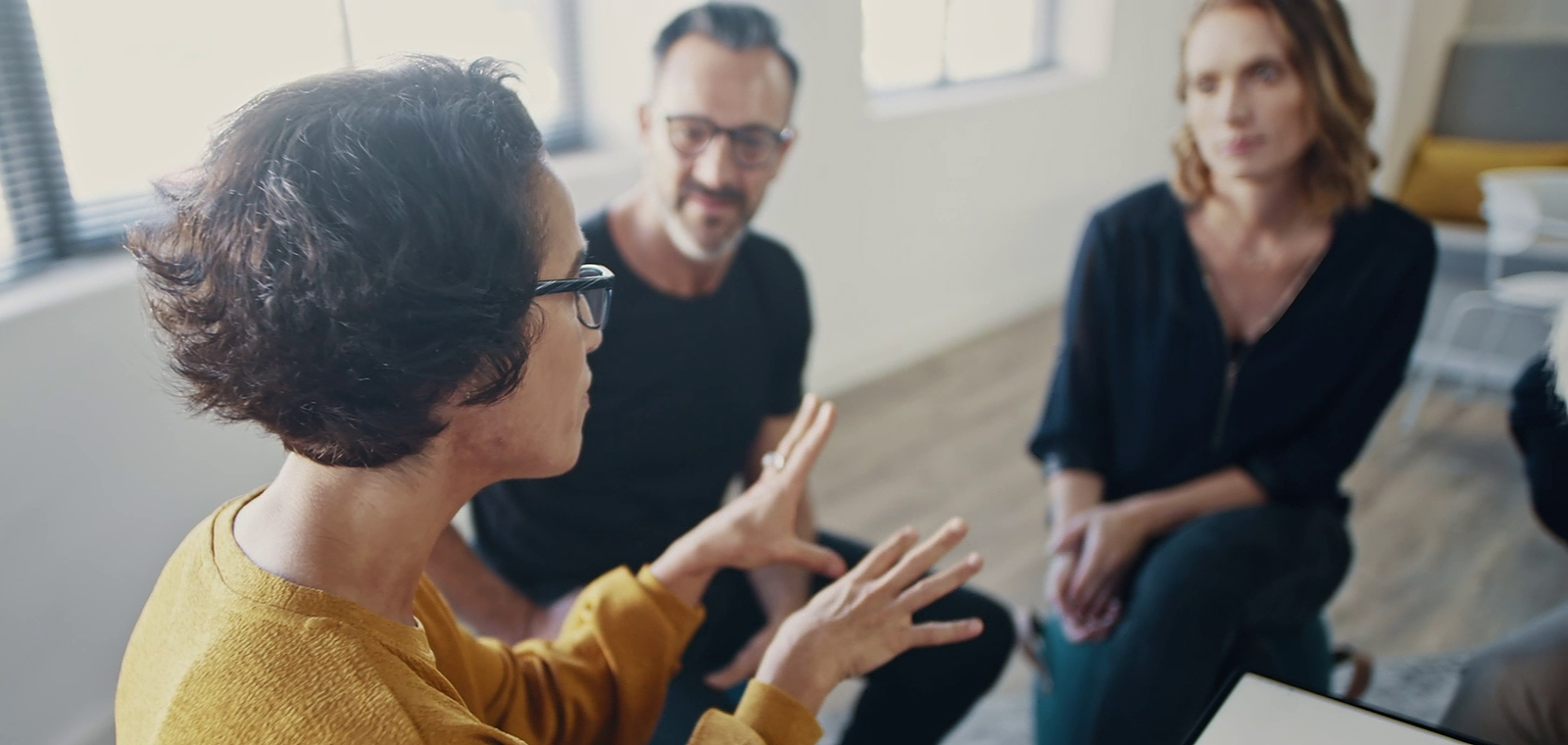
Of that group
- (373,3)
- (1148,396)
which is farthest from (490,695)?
(373,3)

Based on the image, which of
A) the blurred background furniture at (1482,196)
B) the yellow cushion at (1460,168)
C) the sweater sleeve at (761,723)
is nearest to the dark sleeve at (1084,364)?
the sweater sleeve at (761,723)

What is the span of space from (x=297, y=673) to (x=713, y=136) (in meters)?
1.01

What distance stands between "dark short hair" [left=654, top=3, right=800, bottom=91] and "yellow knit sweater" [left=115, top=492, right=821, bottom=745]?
36.3 inches

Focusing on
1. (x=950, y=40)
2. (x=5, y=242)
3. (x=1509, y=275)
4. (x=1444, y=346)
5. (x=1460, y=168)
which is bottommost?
(x=1444, y=346)

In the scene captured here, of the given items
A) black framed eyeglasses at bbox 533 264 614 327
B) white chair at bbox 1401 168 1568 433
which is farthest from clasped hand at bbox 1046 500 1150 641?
white chair at bbox 1401 168 1568 433

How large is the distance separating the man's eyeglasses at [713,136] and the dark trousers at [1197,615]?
0.81 metres

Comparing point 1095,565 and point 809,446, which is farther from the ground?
point 809,446

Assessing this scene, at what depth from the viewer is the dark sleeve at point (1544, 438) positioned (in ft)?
4.52

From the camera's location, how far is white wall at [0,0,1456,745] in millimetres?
1712

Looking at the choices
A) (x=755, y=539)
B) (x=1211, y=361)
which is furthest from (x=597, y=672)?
(x=1211, y=361)

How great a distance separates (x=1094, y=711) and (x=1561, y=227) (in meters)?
2.50

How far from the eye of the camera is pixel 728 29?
1574 millimetres

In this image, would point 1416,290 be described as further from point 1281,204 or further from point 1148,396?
point 1148,396

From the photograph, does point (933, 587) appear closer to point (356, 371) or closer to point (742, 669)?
point (742, 669)
